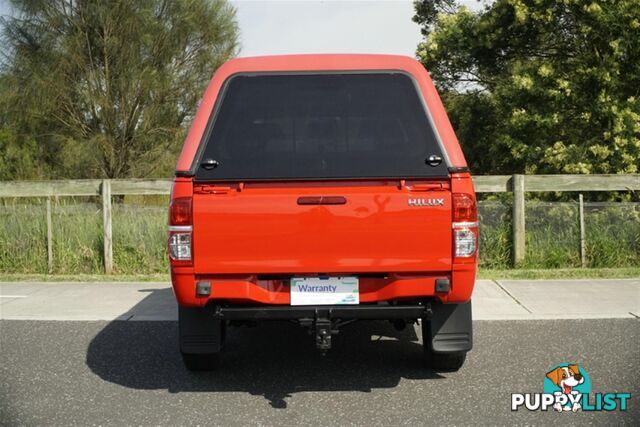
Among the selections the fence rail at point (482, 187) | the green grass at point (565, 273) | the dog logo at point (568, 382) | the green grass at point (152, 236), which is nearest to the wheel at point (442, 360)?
the dog logo at point (568, 382)

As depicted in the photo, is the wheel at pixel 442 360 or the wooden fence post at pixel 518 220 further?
the wooden fence post at pixel 518 220

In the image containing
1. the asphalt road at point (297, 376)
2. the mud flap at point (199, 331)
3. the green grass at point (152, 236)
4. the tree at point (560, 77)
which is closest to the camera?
the asphalt road at point (297, 376)

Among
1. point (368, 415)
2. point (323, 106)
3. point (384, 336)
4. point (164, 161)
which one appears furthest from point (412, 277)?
point (164, 161)

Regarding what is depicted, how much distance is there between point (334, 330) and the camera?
157 inches

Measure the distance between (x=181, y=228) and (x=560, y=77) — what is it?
10173mm

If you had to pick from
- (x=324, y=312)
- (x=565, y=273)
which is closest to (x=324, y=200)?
Result: (x=324, y=312)

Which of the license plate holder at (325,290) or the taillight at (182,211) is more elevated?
the taillight at (182,211)

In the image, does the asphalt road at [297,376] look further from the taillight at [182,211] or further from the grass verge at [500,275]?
the grass verge at [500,275]

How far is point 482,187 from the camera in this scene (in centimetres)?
847

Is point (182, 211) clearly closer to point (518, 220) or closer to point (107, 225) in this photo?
point (107, 225)

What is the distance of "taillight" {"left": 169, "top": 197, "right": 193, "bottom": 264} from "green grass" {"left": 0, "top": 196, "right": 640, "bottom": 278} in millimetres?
5266

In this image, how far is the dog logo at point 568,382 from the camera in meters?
4.02

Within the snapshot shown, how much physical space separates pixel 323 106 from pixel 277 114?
0.30 m

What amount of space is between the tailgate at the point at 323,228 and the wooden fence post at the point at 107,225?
5.40m
